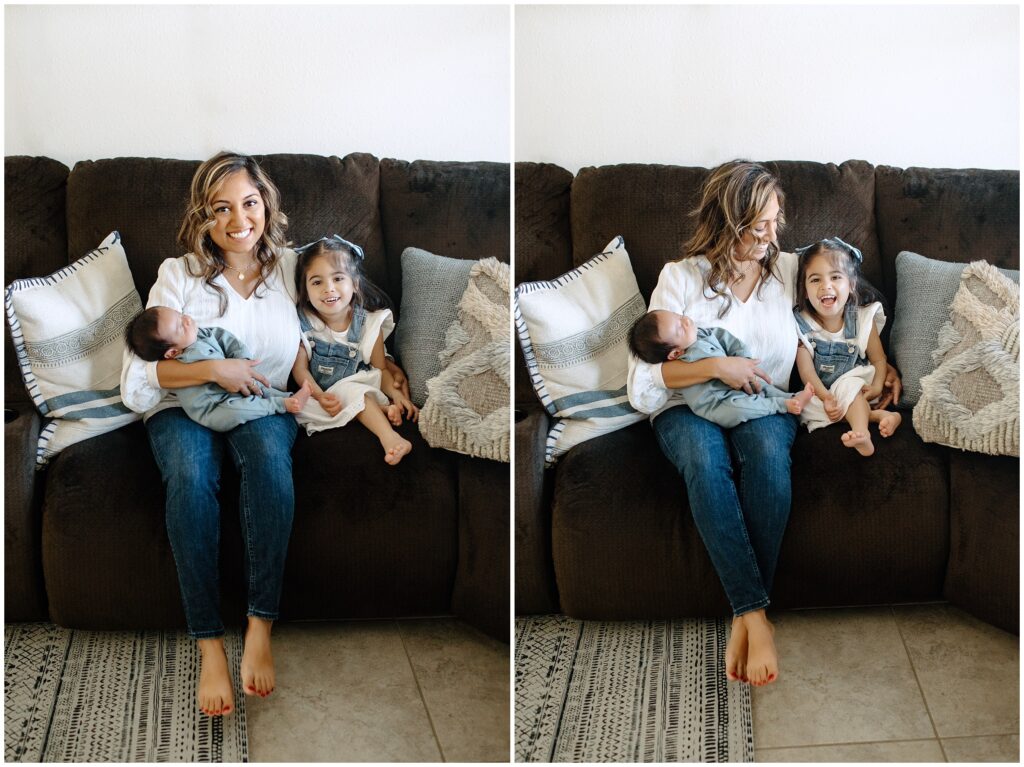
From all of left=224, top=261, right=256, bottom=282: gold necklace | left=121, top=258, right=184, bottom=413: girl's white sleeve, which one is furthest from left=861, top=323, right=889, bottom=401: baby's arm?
left=121, top=258, right=184, bottom=413: girl's white sleeve

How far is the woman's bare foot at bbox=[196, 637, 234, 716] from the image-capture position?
1.62 metres

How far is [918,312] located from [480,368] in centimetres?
73

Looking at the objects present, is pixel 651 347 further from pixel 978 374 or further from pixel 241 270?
pixel 241 270

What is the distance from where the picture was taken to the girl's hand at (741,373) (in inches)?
63.7

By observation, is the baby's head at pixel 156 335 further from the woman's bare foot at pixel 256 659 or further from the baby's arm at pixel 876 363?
the baby's arm at pixel 876 363

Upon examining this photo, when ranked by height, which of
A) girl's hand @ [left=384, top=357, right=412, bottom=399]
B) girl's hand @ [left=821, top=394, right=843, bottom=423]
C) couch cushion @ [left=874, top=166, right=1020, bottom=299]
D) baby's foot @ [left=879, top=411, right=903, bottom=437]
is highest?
couch cushion @ [left=874, top=166, right=1020, bottom=299]

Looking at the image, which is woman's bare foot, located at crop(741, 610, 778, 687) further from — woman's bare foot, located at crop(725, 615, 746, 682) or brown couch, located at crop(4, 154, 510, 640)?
brown couch, located at crop(4, 154, 510, 640)

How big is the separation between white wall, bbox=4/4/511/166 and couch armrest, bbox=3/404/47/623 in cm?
44

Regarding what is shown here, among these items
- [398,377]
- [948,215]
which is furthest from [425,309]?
[948,215]

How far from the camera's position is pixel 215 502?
1.59m

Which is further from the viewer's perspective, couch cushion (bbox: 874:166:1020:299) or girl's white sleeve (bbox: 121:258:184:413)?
couch cushion (bbox: 874:166:1020:299)

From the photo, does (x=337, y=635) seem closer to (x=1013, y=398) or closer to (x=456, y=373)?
(x=456, y=373)

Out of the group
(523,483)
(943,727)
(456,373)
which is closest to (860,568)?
(943,727)

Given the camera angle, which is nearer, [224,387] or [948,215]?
[224,387]
